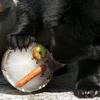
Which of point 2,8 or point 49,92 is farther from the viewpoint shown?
point 2,8

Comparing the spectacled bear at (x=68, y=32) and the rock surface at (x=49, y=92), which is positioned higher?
the spectacled bear at (x=68, y=32)

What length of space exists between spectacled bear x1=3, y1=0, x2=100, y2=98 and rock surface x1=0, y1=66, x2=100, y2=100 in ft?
0.19

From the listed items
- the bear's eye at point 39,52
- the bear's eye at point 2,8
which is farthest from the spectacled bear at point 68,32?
the bear's eye at point 2,8

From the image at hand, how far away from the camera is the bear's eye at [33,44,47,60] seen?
243 centimetres

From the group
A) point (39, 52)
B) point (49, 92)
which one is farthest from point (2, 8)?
point (49, 92)

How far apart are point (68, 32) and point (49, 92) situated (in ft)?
1.00

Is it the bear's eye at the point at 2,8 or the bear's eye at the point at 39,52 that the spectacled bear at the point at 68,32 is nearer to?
the bear's eye at the point at 39,52

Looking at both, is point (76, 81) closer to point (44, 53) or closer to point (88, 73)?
point (88, 73)

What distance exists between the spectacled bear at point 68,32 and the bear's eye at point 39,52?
5 cm

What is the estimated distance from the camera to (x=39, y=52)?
2.45 metres

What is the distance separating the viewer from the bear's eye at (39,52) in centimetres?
243

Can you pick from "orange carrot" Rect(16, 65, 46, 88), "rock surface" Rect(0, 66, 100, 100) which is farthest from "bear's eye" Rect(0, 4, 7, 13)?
"orange carrot" Rect(16, 65, 46, 88)

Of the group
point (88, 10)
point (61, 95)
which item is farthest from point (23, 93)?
point (88, 10)

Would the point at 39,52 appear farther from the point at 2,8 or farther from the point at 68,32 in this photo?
the point at 2,8
